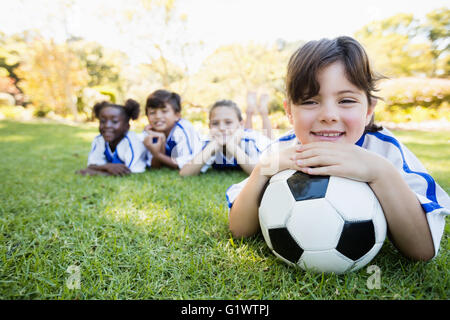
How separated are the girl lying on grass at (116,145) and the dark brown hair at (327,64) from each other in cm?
291

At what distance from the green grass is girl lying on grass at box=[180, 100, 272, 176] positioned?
73 centimetres

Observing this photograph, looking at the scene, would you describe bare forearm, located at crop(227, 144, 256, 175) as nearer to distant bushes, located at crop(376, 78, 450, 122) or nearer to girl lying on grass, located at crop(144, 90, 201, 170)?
girl lying on grass, located at crop(144, 90, 201, 170)

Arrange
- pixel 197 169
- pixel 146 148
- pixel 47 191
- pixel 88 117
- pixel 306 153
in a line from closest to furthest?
pixel 306 153
pixel 47 191
pixel 197 169
pixel 146 148
pixel 88 117

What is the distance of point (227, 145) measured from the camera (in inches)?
122

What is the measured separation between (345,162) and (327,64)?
478 mm

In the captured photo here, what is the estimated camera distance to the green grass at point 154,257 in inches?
44.8

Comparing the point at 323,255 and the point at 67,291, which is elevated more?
the point at 323,255

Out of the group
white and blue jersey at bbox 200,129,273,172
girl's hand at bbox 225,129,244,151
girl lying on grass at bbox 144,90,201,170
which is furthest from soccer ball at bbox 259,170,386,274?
girl lying on grass at bbox 144,90,201,170

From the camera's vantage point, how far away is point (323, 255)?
1.09 meters

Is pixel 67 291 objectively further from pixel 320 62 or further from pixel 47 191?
pixel 47 191

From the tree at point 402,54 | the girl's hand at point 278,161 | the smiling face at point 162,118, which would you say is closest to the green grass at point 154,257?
the girl's hand at point 278,161

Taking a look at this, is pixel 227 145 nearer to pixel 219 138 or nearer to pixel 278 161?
pixel 219 138

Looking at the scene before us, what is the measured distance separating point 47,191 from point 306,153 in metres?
2.78
